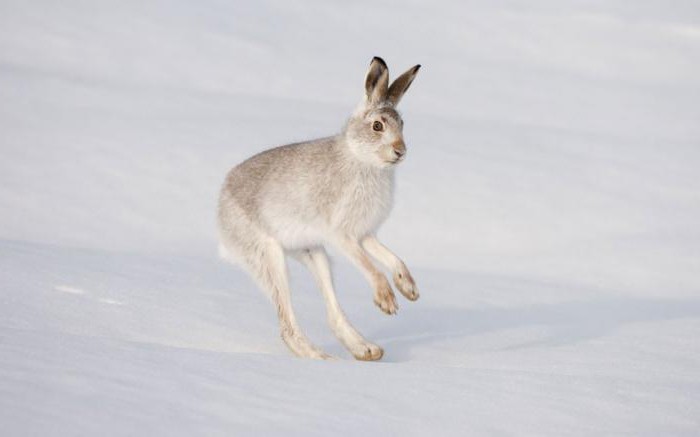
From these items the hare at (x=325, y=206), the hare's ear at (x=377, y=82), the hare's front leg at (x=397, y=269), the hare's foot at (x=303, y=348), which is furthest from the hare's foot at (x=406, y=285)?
the hare's ear at (x=377, y=82)

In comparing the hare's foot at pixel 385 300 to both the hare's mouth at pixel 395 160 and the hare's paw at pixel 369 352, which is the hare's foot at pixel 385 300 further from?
the hare's mouth at pixel 395 160

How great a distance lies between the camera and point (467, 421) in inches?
169

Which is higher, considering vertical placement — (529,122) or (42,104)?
(529,122)

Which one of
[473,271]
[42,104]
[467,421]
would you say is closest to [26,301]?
[467,421]

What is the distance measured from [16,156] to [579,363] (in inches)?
230

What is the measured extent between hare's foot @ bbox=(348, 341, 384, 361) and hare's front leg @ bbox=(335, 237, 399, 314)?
0.84 ft

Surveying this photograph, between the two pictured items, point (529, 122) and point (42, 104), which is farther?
point (529, 122)

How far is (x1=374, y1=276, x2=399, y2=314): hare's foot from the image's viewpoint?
5.86 metres

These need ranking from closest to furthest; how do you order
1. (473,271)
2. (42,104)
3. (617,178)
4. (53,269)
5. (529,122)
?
1. (53,269)
2. (473,271)
3. (617,178)
4. (42,104)
5. (529,122)

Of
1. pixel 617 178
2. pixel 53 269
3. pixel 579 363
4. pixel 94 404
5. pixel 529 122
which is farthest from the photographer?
pixel 529 122

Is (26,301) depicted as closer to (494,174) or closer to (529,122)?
(494,174)

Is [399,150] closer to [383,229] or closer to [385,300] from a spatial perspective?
[385,300]

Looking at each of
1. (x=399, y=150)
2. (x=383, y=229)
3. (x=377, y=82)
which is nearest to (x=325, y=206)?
(x=399, y=150)

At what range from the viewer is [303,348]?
19.8 feet
